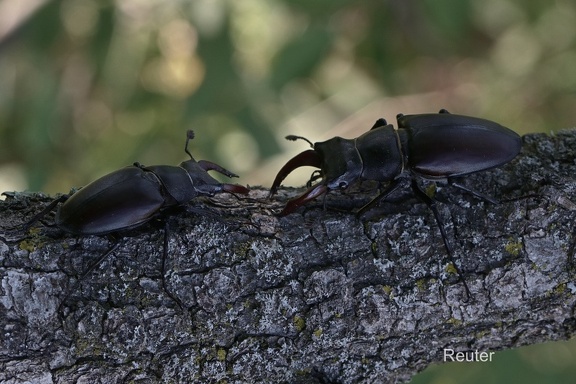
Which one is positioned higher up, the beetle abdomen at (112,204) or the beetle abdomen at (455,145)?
the beetle abdomen at (455,145)

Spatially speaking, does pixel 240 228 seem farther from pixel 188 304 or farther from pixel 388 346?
pixel 388 346

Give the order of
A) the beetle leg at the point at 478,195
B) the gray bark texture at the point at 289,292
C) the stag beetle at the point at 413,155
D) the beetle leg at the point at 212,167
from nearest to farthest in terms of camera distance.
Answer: the gray bark texture at the point at 289,292 → the beetle leg at the point at 478,195 → the stag beetle at the point at 413,155 → the beetle leg at the point at 212,167

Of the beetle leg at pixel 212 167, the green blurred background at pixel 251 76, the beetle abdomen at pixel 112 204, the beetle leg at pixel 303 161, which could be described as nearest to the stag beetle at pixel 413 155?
the beetle leg at pixel 303 161

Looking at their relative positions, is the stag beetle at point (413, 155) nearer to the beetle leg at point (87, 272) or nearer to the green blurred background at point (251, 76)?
the beetle leg at point (87, 272)

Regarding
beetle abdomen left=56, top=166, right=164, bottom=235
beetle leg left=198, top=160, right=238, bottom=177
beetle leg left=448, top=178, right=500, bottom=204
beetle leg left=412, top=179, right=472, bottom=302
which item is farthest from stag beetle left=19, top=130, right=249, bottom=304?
→ beetle leg left=448, top=178, right=500, bottom=204

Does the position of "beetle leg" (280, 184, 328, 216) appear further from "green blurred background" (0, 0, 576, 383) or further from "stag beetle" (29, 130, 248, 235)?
"green blurred background" (0, 0, 576, 383)

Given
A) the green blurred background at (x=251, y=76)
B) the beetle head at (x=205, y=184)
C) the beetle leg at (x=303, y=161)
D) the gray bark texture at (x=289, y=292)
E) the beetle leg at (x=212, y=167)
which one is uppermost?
the green blurred background at (x=251, y=76)

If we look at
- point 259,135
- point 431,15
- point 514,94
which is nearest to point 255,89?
point 259,135
